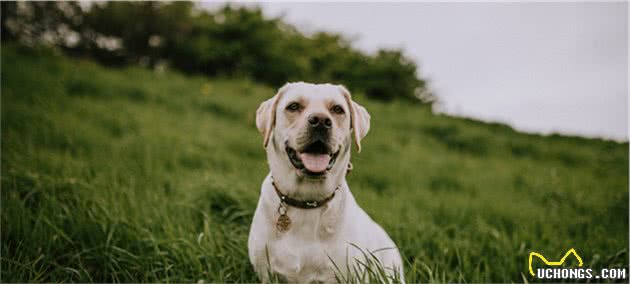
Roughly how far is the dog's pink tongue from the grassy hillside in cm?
76

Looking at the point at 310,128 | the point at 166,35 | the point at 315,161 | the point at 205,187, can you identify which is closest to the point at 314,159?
the point at 315,161

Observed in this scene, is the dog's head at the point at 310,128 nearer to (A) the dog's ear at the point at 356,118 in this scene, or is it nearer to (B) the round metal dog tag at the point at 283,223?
(A) the dog's ear at the point at 356,118

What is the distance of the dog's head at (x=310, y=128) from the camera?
207 cm

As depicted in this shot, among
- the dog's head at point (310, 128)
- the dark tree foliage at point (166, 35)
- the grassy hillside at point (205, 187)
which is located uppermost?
the dark tree foliage at point (166, 35)

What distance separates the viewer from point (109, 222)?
2.72 meters

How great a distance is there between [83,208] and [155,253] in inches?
33.2

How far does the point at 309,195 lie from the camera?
2.22 metres

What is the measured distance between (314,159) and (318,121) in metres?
0.22

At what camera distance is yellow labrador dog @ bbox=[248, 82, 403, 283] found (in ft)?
6.79

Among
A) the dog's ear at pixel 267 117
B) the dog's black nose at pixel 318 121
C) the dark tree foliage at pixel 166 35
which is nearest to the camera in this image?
the dog's black nose at pixel 318 121

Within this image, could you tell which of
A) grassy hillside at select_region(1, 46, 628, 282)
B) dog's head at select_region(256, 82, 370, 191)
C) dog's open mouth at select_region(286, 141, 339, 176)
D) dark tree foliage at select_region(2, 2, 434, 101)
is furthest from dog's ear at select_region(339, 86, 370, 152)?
dark tree foliage at select_region(2, 2, 434, 101)

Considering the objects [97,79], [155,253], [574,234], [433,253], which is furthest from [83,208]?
[97,79]

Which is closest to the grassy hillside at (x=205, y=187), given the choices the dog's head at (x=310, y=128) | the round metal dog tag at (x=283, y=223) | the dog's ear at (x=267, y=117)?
the round metal dog tag at (x=283, y=223)

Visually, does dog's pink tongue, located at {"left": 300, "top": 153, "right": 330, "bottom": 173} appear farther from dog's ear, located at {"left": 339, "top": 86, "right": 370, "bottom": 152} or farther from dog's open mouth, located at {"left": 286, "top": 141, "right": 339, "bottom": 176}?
dog's ear, located at {"left": 339, "top": 86, "right": 370, "bottom": 152}
